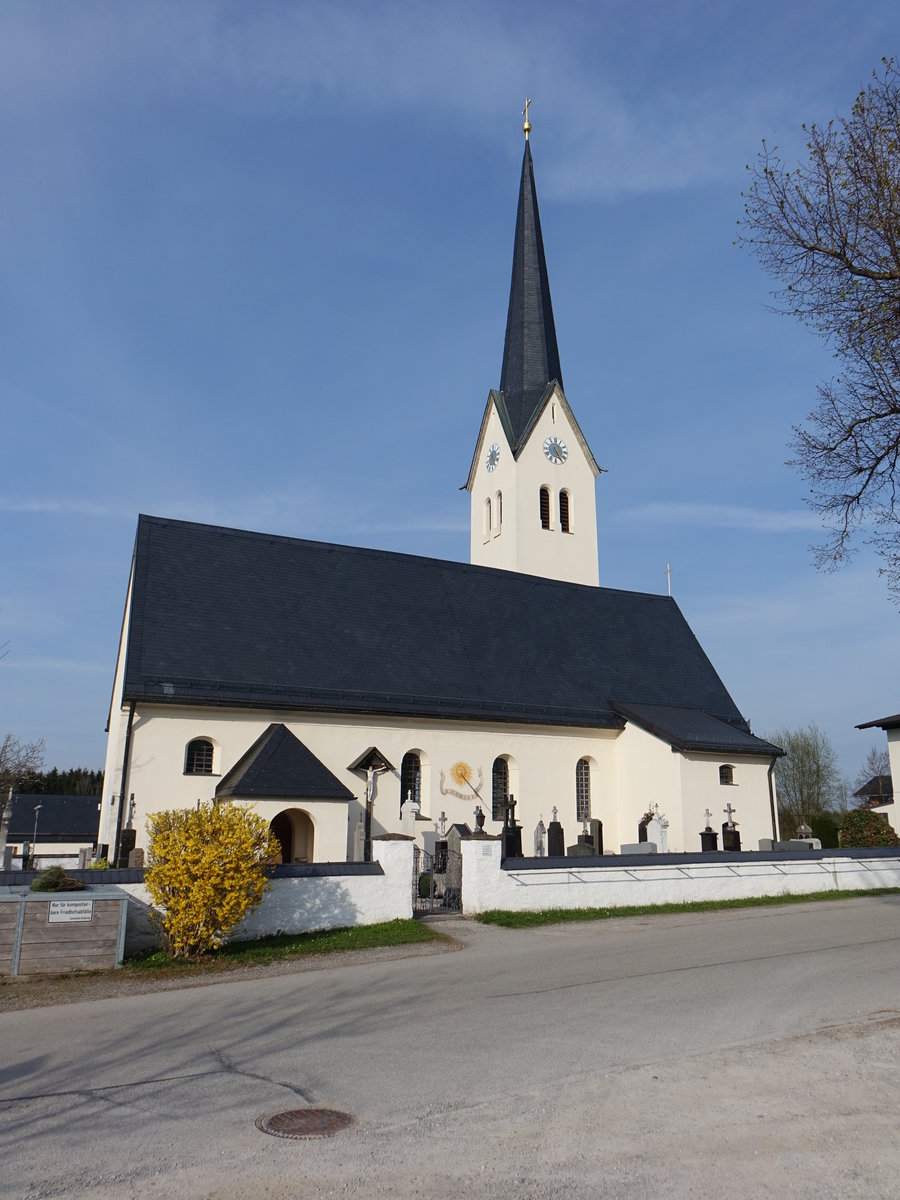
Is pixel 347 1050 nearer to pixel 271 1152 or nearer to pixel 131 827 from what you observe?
pixel 271 1152

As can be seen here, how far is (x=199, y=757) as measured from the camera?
23297mm

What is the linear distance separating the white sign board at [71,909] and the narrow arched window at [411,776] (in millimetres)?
13410

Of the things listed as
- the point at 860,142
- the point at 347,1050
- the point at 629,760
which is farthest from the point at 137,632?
the point at 860,142

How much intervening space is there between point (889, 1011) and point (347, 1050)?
5.51 metres

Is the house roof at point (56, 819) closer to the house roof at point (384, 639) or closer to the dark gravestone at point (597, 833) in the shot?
the house roof at point (384, 639)

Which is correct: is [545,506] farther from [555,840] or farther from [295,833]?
[295,833]

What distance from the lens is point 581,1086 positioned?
6898 mm

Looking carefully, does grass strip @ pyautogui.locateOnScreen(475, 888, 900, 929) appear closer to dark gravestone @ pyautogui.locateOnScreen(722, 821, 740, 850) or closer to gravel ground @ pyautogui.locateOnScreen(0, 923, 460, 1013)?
gravel ground @ pyautogui.locateOnScreen(0, 923, 460, 1013)

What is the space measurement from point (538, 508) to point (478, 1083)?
32.8 meters

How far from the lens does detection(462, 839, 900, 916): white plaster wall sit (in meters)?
17.8

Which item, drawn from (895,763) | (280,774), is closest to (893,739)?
(895,763)

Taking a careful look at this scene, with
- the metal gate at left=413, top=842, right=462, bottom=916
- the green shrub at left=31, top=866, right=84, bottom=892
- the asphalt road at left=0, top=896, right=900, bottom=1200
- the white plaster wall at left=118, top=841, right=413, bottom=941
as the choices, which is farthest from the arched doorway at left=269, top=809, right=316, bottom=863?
the asphalt road at left=0, top=896, right=900, bottom=1200

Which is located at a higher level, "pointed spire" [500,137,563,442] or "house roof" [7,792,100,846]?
"pointed spire" [500,137,563,442]

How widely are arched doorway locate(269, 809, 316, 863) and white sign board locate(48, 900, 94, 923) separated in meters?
8.79
